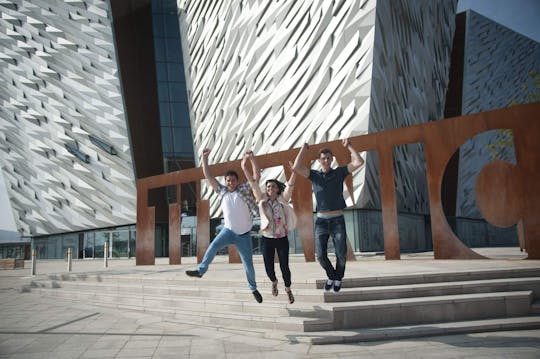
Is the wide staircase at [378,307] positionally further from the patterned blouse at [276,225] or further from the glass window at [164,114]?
the glass window at [164,114]

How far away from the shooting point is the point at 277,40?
20766mm

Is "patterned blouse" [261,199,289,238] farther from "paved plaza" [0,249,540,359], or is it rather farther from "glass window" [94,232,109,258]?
"glass window" [94,232,109,258]

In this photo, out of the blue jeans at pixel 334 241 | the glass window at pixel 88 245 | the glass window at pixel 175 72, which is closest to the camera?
the blue jeans at pixel 334 241

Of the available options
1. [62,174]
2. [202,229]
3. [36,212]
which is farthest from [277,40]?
[36,212]

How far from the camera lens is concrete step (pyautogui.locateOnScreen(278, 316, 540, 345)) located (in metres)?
4.67

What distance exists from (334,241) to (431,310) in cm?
167

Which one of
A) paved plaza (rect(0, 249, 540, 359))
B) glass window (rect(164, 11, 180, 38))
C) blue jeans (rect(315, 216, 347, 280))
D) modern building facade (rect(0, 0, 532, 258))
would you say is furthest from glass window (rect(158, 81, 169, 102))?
blue jeans (rect(315, 216, 347, 280))

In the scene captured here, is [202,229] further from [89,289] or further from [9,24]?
[9,24]

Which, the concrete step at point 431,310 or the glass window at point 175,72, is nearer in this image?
the concrete step at point 431,310

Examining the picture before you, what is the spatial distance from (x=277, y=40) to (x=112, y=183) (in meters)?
16.5

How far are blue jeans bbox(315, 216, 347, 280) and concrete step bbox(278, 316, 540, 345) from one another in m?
0.74

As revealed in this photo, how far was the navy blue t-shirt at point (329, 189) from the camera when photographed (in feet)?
16.7

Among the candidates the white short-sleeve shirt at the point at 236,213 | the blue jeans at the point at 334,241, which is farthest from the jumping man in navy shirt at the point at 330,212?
the white short-sleeve shirt at the point at 236,213

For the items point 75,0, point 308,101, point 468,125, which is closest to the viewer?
point 468,125
